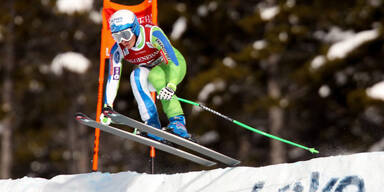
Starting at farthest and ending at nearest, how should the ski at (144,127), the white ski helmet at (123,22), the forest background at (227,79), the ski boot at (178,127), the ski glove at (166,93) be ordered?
the forest background at (227,79) → the ski boot at (178,127) → the ski glove at (166,93) → the white ski helmet at (123,22) → the ski at (144,127)

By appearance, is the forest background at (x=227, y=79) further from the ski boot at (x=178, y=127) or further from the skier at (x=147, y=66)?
the skier at (x=147, y=66)

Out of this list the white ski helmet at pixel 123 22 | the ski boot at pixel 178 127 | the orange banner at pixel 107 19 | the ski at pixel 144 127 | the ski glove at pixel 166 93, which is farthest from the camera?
the orange banner at pixel 107 19

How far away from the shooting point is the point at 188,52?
17.1m

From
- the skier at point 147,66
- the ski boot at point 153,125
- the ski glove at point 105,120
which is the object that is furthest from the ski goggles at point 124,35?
the ski boot at point 153,125

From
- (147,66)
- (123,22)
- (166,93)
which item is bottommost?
(166,93)

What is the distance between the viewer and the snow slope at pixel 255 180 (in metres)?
5.04

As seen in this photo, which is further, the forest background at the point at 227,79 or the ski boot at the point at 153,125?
the forest background at the point at 227,79

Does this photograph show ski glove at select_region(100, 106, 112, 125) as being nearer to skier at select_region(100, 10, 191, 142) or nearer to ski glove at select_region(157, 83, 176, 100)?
skier at select_region(100, 10, 191, 142)

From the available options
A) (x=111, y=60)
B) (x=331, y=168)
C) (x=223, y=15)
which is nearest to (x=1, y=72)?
(x=223, y=15)

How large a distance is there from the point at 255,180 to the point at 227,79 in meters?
9.17

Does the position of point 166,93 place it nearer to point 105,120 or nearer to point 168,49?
point 168,49

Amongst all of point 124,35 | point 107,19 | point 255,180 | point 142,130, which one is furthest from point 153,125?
point 107,19

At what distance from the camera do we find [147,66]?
22.0ft

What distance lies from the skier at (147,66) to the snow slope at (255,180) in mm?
485
